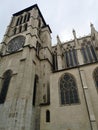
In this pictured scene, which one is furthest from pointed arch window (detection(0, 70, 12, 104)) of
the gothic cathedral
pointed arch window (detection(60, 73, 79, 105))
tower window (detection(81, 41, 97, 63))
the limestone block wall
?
tower window (detection(81, 41, 97, 63))

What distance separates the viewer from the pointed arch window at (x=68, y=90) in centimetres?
1390

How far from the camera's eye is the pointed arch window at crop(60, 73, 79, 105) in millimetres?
13902

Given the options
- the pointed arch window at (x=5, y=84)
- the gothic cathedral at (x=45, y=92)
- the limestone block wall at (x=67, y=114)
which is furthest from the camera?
the pointed arch window at (x=5, y=84)

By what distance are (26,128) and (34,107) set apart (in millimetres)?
3333

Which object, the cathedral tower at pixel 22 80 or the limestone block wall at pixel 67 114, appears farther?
the cathedral tower at pixel 22 80

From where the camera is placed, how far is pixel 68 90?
1488cm

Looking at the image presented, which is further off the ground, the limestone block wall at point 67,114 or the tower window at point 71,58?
the tower window at point 71,58

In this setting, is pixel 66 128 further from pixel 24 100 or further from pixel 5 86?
pixel 5 86

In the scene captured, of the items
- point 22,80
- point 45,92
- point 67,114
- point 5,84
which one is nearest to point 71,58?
point 45,92

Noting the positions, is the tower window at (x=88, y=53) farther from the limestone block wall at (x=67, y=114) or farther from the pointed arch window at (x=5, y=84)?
the pointed arch window at (x=5, y=84)

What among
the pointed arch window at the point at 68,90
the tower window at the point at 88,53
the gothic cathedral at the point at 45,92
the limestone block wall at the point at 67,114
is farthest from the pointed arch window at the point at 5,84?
the tower window at the point at 88,53

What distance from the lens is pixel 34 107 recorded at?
1477cm

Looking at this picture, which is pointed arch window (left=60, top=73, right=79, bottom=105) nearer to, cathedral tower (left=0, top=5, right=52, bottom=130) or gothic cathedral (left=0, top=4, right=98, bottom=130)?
gothic cathedral (left=0, top=4, right=98, bottom=130)

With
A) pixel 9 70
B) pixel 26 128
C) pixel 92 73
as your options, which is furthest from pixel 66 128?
pixel 9 70
